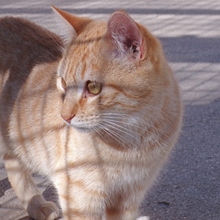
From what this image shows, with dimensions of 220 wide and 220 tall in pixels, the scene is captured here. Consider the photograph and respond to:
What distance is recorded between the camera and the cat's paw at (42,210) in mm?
3118

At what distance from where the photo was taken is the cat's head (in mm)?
2412

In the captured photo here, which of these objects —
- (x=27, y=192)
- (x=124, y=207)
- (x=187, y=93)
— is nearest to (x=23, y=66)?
(x=27, y=192)

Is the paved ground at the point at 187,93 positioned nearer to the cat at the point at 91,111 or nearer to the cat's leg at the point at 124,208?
the cat's leg at the point at 124,208

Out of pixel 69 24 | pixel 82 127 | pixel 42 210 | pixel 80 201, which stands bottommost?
pixel 42 210

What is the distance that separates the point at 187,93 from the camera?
4.53 meters

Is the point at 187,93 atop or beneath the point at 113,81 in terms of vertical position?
beneath

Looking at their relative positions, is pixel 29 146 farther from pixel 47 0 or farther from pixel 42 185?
pixel 47 0

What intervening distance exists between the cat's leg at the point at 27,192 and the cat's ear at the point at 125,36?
1.04m

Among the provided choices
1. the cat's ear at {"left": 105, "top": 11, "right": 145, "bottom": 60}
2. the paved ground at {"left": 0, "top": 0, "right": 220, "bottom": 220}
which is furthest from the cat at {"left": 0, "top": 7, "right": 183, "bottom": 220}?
the paved ground at {"left": 0, "top": 0, "right": 220, "bottom": 220}

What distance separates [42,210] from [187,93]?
71.5 inches

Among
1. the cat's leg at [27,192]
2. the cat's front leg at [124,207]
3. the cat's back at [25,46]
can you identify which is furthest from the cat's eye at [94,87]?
the cat's leg at [27,192]

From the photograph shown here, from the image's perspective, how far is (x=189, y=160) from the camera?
3.62 m

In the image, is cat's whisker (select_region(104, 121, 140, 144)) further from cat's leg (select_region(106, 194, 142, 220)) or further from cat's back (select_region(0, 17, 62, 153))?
cat's back (select_region(0, 17, 62, 153))

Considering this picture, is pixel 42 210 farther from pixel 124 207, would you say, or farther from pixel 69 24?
pixel 69 24
